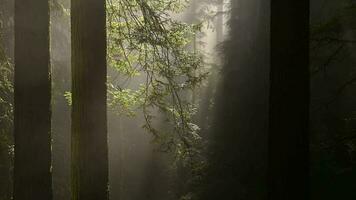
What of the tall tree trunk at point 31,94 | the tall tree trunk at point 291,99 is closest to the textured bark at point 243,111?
the tall tree trunk at point 31,94

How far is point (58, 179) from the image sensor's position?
98.2ft

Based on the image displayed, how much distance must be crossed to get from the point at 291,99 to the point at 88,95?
257 cm

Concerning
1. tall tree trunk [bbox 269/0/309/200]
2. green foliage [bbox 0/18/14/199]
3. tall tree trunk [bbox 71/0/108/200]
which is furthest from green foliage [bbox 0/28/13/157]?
tall tree trunk [bbox 269/0/309/200]

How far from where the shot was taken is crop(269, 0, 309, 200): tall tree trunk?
3936mm

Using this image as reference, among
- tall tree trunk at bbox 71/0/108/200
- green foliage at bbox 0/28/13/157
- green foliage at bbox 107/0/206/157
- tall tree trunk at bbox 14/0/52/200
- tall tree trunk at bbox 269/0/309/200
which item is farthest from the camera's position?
green foliage at bbox 0/28/13/157

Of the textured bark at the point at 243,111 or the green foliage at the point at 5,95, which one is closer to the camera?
the green foliage at the point at 5,95

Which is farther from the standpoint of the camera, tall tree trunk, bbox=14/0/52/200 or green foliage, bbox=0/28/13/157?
green foliage, bbox=0/28/13/157

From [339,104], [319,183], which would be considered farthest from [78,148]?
[339,104]

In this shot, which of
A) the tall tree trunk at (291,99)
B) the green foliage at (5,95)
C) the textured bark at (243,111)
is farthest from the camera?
the textured bark at (243,111)

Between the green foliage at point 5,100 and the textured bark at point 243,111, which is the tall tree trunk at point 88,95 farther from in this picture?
the textured bark at point 243,111

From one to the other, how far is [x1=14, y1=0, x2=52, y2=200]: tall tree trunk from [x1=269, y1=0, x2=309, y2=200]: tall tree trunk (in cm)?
377

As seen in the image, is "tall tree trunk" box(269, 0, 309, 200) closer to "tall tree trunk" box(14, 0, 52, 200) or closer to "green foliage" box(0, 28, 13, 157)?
"tall tree trunk" box(14, 0, 52, 200)

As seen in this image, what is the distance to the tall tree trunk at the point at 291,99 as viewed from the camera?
3936 mm

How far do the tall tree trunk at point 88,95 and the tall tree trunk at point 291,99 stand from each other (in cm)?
242
